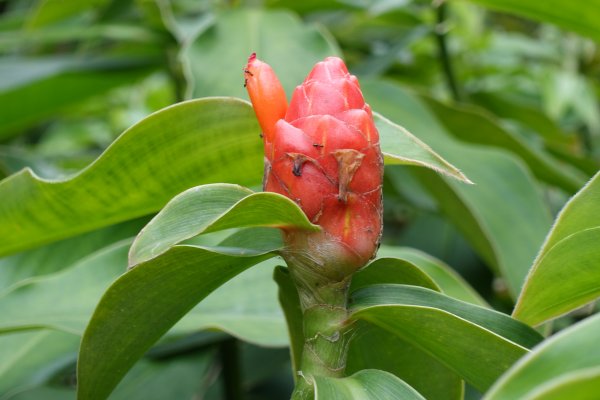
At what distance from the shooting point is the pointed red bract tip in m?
0.41

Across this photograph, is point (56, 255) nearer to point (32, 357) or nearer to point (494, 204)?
point (32, 357)

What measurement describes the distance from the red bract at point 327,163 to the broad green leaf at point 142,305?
0.04 meters

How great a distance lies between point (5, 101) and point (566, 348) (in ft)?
3.02

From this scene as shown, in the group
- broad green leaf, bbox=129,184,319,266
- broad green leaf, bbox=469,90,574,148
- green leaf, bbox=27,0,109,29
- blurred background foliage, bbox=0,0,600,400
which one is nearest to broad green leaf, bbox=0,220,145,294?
blurred background foliage, bbox=0,0,600,400

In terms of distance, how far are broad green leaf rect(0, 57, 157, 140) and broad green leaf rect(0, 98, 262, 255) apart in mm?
526

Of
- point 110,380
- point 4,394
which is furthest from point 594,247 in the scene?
point 4,394

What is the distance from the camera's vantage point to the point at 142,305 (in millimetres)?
422

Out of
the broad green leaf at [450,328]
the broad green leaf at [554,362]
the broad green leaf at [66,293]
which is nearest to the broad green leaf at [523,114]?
the broad green leaf at [66,293]

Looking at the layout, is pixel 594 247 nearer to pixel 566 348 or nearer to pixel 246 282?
pixel 566 348

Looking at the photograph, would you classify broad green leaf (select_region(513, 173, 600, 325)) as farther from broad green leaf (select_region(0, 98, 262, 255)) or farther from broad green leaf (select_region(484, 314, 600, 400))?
broad green leaf (select_region(0, 98, 262, 255))

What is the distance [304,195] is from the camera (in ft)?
1.29

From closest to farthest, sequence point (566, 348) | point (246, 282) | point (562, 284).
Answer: point (566, 348) → point (562, 284) → point (246, 282)

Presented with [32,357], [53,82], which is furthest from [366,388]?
[53,82]

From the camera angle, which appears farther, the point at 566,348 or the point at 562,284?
the point at 562,284
